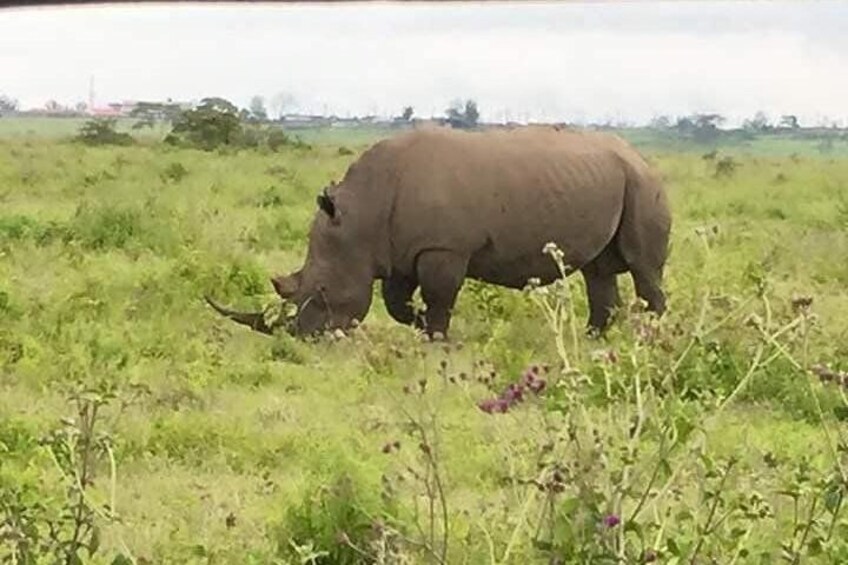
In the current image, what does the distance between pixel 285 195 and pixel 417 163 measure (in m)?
7.52

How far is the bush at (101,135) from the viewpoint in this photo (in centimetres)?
2906

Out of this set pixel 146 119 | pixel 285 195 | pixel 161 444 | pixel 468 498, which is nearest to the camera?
pixel 468 498

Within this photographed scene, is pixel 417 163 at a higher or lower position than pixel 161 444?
higher

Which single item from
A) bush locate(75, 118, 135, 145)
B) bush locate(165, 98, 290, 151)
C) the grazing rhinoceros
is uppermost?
the grazing rhinoceros

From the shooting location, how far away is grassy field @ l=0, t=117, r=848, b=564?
295 centimetres

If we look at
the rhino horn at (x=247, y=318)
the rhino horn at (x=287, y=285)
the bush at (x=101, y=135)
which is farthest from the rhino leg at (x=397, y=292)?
the bush at (x=101, y=135)

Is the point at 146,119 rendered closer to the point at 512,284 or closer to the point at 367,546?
the point at 512,284

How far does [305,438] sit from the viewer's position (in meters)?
5.82

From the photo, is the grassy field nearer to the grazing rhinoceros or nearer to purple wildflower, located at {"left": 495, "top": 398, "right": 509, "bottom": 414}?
purple wildflower, located at {"left": 495, "top": 398, "right": 509, "bottom": 414}

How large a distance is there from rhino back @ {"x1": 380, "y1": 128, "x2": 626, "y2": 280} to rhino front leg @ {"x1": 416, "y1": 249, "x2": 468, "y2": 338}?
48mm

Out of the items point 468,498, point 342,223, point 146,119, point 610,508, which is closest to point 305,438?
point 468,498

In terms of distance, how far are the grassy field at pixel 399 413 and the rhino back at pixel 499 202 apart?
34 centimetres

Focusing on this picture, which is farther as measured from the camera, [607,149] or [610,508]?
[607,149]

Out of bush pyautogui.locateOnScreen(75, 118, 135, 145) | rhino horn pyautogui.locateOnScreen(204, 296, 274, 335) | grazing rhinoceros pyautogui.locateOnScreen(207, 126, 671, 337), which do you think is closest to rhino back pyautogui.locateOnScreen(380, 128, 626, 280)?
grazing rhinoceros pyautogui.locateOnScreen(207, 126, 671, 337)
